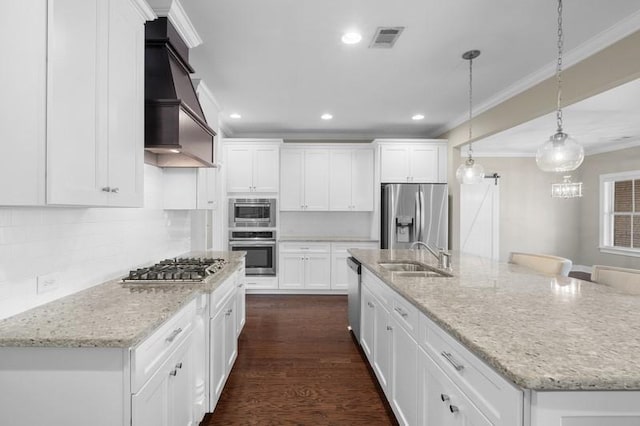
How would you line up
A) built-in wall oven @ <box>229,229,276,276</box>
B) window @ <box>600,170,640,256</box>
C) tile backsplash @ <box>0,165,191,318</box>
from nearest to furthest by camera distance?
tile backsplash @ <box>0,165,191,318</box>, built-in wall oven @ <box>229,229,276,276</box>, window @ <box>600,170,640,256</box>

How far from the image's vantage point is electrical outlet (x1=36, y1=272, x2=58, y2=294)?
1.53 metres

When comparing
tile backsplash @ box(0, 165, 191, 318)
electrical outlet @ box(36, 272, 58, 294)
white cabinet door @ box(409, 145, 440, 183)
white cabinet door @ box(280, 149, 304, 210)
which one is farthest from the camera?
white cabinet door @ box(280, 149, 304, 210)

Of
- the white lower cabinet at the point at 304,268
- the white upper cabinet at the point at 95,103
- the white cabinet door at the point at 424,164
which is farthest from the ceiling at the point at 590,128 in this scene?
the white upper cabinet at the point at 95,103

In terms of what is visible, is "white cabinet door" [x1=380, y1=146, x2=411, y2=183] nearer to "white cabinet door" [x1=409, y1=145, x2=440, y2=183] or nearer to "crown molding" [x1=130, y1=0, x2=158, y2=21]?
"white cabinet door" [x1=409, y1=145, x2=440, y2=183]

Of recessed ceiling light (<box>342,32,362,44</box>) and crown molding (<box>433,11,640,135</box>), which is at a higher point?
recessed ceiling light (<box>342,32,362,44</box>)

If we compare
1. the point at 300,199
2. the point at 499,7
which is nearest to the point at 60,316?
the point at 499,7

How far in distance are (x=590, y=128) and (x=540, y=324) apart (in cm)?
536

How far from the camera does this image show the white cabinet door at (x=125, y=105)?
5.18ft

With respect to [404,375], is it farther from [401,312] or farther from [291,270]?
[291,270]

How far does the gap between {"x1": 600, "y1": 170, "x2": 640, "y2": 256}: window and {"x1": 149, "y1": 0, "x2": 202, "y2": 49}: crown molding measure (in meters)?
7.70

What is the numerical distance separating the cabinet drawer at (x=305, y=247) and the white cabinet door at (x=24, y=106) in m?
4.20

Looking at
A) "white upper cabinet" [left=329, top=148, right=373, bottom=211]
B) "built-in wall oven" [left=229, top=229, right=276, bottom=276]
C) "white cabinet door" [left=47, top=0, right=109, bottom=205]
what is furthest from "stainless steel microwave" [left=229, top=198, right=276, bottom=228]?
"white cabinet door" [left=47, top=0, right=109, bottom=205]

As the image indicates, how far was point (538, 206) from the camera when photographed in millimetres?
6941

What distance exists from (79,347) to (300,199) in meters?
4.46
